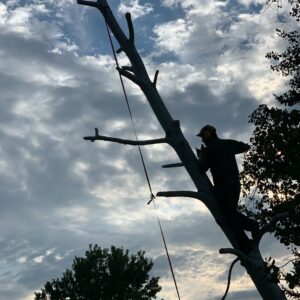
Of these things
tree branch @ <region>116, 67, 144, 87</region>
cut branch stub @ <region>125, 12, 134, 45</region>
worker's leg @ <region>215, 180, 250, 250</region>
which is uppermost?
cut branch stub @ <region>125, 12, 134, 45</region>

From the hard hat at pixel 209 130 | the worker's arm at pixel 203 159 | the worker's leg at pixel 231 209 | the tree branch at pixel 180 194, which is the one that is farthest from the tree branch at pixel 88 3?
the worker's leg at pixel 231 209

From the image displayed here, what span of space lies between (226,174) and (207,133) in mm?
547

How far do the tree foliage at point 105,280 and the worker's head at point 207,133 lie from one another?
34.2 meters

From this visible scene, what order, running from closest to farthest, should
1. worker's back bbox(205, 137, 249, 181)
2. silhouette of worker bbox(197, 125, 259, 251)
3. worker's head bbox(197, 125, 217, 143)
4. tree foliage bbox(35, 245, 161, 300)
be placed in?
silhouette of worker bbox(197, 125, 259, 251)
worker's back bbox(205, 137, 249, 181)
worker's head bbox(197, 125, 217, 143)
tree foliage bbox(35, 245, 161, 300)

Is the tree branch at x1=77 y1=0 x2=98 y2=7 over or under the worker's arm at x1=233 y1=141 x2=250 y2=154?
over

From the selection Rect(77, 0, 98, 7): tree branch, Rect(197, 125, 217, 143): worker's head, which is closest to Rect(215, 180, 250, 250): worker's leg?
Rect(197, 125, 217, 143): worker's head

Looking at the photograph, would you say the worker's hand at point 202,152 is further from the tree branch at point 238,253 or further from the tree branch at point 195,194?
the tree branch at point 238,253

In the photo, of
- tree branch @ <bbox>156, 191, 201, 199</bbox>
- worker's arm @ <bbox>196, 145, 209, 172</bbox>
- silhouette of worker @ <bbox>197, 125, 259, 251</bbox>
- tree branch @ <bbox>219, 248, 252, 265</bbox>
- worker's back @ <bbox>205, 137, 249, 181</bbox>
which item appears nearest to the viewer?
tree branch @ <bbox>219, 248, 252, 265</bbox>

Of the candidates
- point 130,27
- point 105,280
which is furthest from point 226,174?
point 105,280

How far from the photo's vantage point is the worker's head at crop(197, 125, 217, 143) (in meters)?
4.71

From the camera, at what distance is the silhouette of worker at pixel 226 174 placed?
402 cm

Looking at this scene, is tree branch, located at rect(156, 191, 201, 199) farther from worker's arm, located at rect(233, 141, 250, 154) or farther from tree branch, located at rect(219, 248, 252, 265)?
worker's arm, located at rect(233, 141, 250, 154)

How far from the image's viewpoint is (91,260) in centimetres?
3844

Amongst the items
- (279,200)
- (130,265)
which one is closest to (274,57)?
(279,200)
